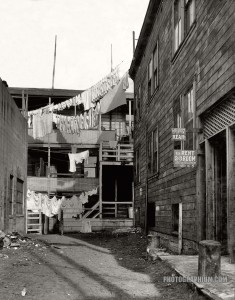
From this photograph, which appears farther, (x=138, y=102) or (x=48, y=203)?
(x=48, y=203)

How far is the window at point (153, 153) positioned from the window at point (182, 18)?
400cm

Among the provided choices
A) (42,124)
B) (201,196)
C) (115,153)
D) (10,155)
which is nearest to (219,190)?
(201,196)

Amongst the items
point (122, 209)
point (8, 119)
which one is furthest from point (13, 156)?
point (122, 209)

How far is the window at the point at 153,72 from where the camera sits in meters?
15.3

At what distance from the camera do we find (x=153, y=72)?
16.2 m

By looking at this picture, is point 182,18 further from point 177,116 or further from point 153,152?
point 153,152

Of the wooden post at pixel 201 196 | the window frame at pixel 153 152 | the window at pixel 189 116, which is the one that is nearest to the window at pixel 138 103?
the window frame at pixel 153 152

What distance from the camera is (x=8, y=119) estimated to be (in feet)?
52.7

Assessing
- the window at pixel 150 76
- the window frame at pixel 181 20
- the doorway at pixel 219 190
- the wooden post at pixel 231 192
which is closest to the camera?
the wooden post at pixel 231 192

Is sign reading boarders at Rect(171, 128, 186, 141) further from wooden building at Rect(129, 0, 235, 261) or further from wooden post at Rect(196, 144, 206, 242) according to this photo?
wooden post at Rect(196, 144, 206, 242)

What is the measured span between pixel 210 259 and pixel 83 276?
316 cm

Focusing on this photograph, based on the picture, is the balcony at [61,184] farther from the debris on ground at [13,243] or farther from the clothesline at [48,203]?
the debris on ground at [13,243]

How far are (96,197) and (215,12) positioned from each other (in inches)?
933

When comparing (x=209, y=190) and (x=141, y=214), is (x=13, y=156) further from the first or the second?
(x=209, y=190)
